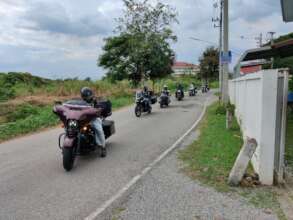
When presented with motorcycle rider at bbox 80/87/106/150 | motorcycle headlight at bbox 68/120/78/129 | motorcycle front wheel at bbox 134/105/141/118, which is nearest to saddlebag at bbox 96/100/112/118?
motorcycle rider at bbox 80/87/106/150

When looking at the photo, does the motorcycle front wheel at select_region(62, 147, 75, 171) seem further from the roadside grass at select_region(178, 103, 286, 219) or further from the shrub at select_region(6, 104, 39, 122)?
the shrub at select_region(6, 104, 39, 122)

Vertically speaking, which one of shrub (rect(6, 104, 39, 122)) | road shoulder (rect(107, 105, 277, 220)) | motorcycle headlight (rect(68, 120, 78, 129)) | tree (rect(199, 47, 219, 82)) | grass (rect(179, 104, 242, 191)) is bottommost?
grass (rect(179, 104, 242, 191))

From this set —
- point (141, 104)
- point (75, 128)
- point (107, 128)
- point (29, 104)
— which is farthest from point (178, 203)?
point (29, 104)

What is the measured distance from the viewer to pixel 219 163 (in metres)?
6.53

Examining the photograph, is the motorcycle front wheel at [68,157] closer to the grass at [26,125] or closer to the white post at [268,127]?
the white post at [268,127]

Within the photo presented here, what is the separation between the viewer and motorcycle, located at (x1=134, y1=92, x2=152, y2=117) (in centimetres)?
1609

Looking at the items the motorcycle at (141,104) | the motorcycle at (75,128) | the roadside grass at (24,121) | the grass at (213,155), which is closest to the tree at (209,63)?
the motorcycle at (141,104)

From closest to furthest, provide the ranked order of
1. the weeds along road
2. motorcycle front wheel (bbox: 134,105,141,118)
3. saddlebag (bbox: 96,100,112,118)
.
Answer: the weeds along road, saddlebag (bbox: 96,100,112,118), motorcycle front wheel (bbox: 134,105,141,118)

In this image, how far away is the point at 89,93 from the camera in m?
7.57

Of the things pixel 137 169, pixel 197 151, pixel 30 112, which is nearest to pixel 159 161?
pixel 137 169

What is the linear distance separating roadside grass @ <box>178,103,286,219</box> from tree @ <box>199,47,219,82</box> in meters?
51.4

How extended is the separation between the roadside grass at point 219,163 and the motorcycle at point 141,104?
5611 millimetres

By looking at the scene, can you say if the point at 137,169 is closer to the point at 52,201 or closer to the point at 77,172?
the point at 77,172

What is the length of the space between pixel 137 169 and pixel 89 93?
88.8 inches
